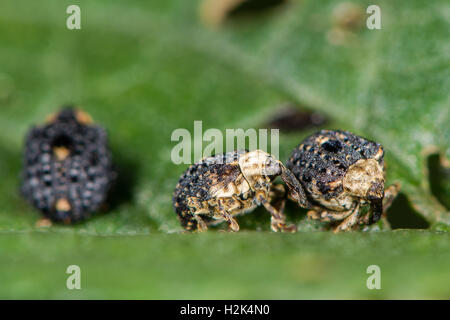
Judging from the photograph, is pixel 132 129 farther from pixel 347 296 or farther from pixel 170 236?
pixel 347 296

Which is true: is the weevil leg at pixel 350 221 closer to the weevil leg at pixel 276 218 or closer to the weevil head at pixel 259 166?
the weevil leg at pixel 276 218

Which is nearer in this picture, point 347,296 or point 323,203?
point 347,296

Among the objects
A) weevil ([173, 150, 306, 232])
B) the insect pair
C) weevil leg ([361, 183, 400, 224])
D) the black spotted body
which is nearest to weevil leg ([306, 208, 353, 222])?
the insect pair

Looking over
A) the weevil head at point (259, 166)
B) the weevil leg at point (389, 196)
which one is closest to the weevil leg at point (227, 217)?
the weevil head at point (259, 166)

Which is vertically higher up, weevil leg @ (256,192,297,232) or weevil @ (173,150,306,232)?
weevil @ (173,150,306,232)

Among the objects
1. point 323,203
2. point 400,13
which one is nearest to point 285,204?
point 323,203

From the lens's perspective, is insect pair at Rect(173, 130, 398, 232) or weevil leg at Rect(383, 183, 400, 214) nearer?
insect pair at Rect(173, 130, 398, 232)

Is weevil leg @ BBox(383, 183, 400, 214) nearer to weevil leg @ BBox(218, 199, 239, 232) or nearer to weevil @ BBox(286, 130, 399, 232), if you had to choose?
weevil @ BBox(286, 130, 399, 232)
